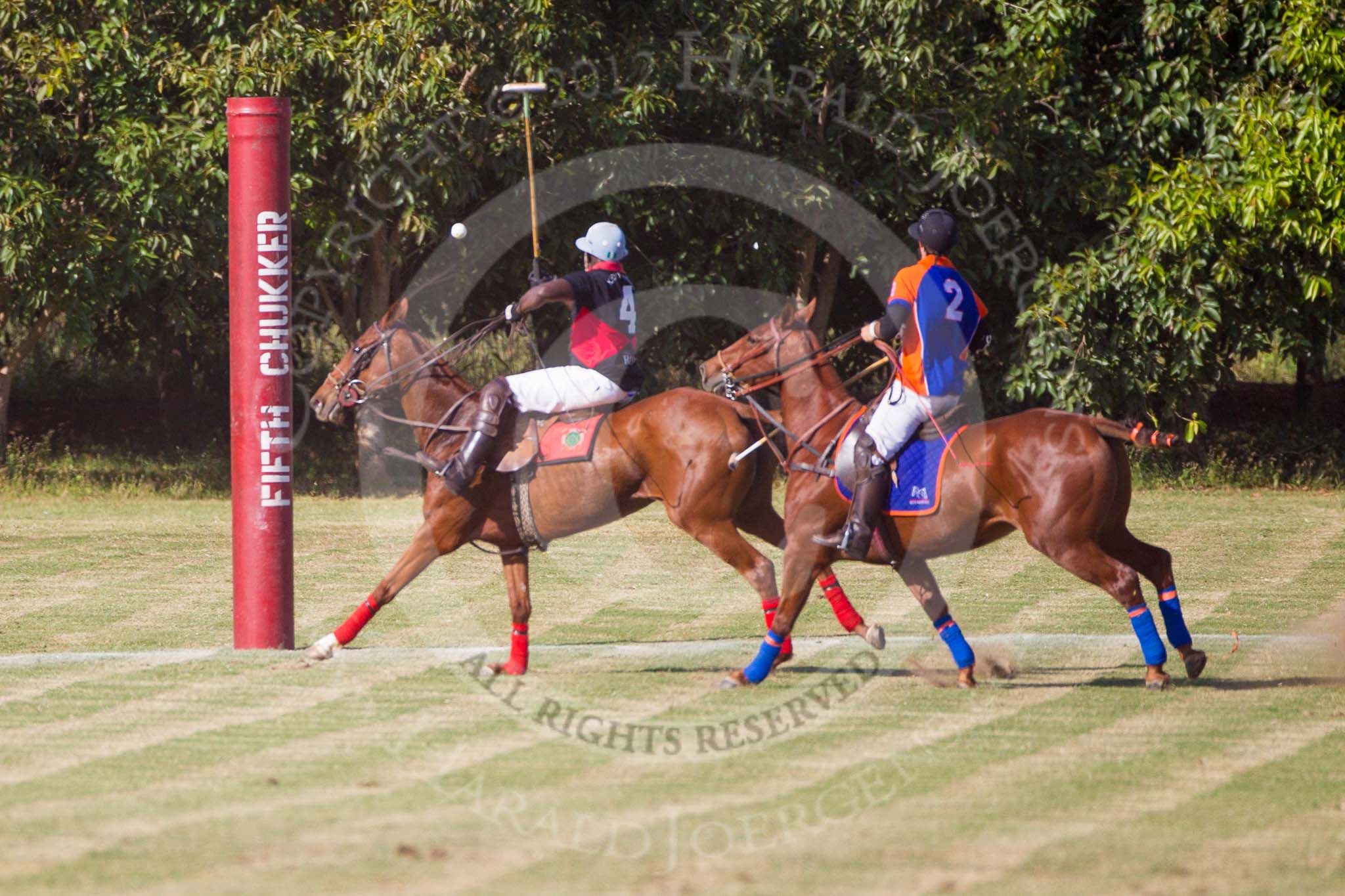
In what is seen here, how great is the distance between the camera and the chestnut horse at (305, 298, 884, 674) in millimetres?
9945

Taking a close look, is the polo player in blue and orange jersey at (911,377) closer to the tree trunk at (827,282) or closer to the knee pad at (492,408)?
the knee pad at (492,408)

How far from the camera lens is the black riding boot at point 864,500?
9.34 m

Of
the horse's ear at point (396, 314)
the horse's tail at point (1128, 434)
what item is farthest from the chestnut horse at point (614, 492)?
the horse's tail at point (1128, 434)

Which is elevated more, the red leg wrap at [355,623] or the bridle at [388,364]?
the bridle at [388,364]

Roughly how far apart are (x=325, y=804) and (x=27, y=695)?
3197 millimetres

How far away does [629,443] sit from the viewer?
10133mm

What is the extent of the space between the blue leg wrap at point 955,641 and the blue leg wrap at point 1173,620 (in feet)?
3.78

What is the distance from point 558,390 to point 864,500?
2.09m

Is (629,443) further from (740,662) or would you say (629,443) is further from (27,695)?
(27,695)

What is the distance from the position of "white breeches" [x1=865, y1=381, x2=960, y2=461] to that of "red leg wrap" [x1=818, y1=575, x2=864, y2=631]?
3.83 feet

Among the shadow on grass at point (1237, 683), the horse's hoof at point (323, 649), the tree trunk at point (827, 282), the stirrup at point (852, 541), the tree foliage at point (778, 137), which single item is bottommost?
the shadow on grass at point (1237, 683)

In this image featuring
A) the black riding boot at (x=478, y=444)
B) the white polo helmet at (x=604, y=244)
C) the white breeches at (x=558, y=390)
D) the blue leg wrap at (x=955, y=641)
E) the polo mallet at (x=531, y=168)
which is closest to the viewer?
the blue leg wrap at (x=955, y=641)

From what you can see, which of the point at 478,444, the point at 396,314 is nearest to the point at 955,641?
the point at 478,444

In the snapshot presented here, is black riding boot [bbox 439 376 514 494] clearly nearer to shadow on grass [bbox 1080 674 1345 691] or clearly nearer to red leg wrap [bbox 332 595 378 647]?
red leg wrap [bbox 332 595 378 647]
